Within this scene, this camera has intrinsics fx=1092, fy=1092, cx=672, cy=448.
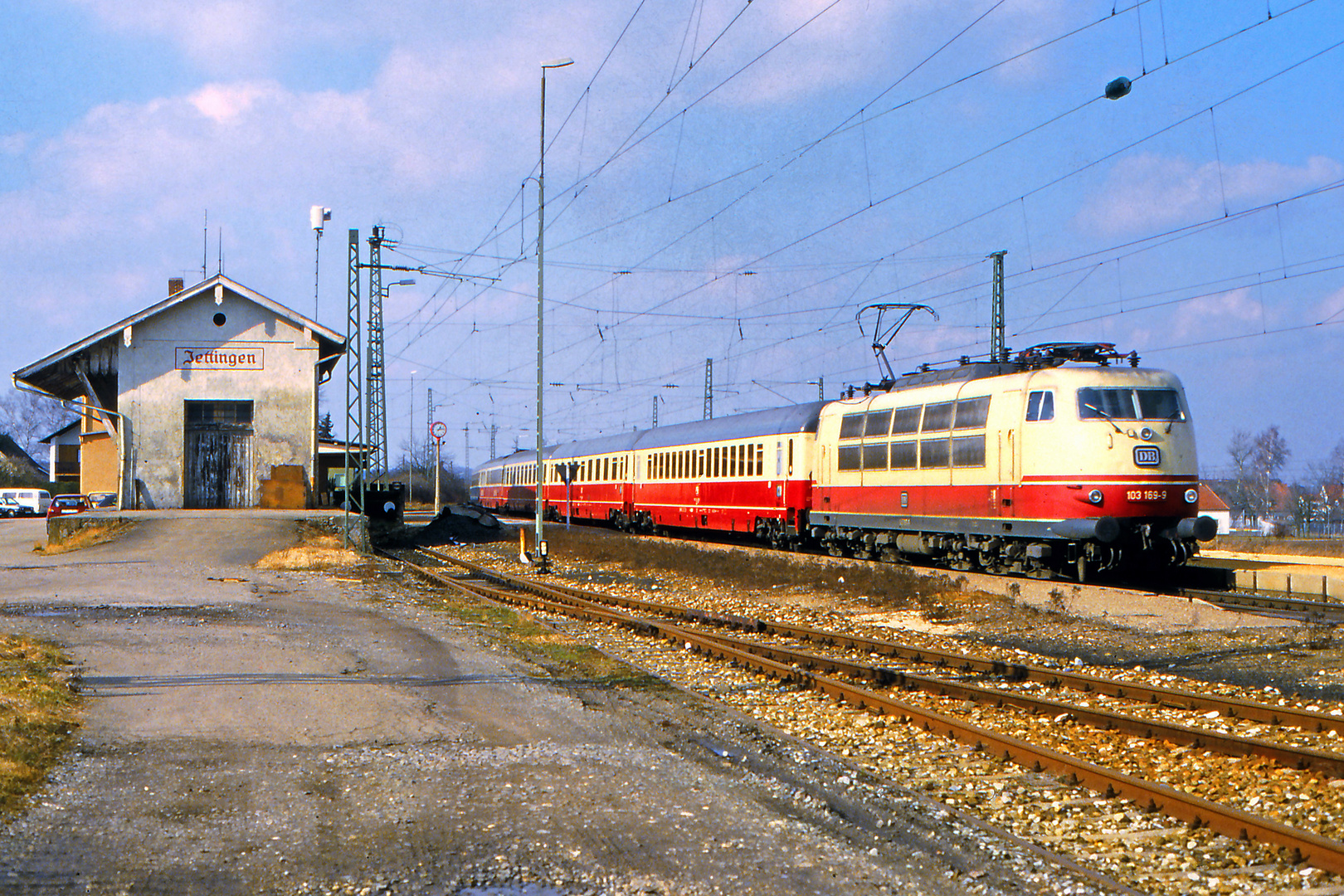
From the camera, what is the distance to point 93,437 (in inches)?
1651

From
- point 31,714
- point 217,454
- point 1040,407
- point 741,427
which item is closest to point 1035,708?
→ point 31,714

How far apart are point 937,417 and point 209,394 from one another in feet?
77.1

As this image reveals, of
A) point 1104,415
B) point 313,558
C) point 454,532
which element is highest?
point 1104,415

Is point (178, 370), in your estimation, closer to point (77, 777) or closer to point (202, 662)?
point (202, 662)

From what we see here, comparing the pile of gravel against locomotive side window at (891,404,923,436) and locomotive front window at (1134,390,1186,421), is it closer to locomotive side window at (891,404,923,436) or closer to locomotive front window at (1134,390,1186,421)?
locomotive side window at (891,404,923,436)

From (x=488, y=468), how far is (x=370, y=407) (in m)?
30.3

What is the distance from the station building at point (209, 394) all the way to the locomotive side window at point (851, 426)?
17.9m

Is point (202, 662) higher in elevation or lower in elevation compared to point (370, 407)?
lower

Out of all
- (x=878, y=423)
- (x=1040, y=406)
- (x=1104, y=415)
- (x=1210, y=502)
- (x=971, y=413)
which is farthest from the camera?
(x=1210, y=502)

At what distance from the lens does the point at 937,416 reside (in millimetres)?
20609

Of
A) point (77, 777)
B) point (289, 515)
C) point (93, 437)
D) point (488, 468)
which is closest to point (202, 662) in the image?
point (77, 777)

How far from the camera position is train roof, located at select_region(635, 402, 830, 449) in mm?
27203

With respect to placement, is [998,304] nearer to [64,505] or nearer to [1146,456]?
[1146,456]

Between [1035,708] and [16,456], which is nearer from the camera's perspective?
[1035,708]
